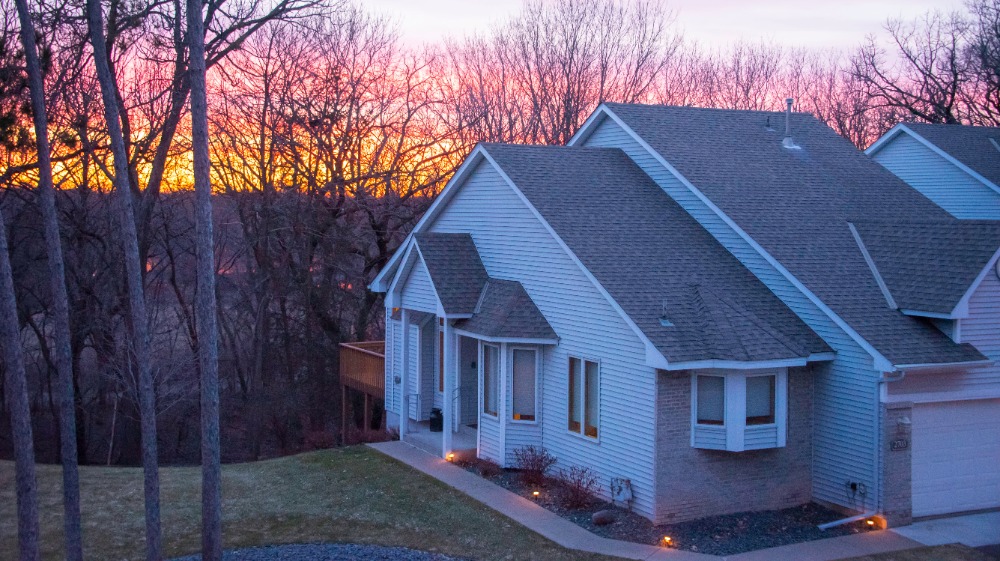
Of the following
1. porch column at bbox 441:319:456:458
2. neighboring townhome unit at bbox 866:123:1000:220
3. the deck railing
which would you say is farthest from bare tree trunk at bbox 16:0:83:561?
neighboring townhome unit at bbox 866:123:1000:220

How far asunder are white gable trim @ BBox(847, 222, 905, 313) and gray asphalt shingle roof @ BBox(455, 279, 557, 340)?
19.2 ft

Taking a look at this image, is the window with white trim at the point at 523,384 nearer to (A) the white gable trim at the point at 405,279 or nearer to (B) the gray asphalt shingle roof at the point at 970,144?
(A) the white gable trim at the point at 405,279

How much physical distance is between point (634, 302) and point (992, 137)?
620 inches

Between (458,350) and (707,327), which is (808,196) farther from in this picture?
(458,350)

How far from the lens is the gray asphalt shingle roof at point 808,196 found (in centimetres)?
1506

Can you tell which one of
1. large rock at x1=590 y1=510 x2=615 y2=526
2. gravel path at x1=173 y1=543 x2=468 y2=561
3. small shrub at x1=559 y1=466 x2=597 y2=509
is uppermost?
small shrub at x1=559 y1=466 x2=597 y2=509

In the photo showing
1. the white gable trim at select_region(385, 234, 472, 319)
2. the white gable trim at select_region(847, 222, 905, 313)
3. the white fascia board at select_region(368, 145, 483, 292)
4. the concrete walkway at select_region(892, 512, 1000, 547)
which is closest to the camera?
the concrete walkway at select_region(892, 512, 1000, 547)

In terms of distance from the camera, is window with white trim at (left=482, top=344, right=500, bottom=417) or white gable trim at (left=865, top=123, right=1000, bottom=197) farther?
white gable trim at (left=865, top=123, right=1000, bottom=197)

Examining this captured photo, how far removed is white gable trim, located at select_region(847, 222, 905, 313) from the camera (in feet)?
51.5

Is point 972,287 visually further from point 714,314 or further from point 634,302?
point 634,302

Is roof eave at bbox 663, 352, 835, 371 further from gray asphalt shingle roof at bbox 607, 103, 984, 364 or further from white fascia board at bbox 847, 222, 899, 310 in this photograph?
white fascia board at bbox 847, 222, 899, 310

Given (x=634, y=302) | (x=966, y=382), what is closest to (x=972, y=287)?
(x=966, y=382)

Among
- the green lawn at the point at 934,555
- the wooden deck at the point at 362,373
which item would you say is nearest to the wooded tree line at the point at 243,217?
the wooden deck at the point at 362,373

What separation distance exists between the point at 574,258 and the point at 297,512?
6382mm
